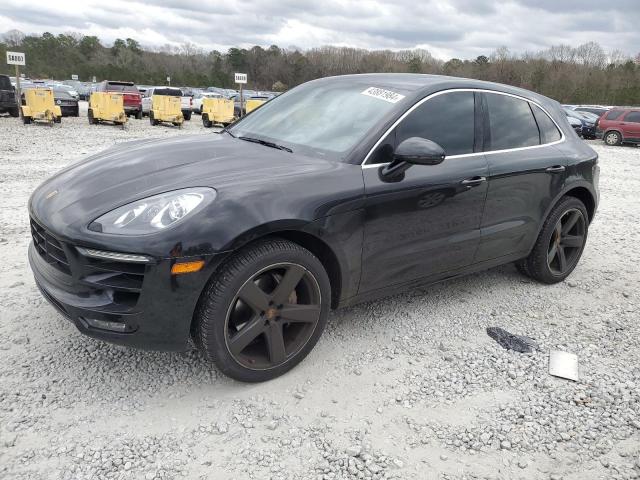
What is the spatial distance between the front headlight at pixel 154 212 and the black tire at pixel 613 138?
22270 mm

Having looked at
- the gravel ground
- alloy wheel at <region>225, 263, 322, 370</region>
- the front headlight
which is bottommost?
the gravel ground

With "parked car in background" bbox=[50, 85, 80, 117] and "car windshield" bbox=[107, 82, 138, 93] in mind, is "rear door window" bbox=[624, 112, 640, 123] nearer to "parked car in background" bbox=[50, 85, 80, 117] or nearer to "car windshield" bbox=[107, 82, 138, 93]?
"car windshield" bbox=[107, 82, 138, 93]

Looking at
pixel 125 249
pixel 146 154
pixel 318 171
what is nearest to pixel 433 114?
pixel 318 171

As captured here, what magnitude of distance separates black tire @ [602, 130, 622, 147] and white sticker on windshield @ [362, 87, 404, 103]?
68.3ft

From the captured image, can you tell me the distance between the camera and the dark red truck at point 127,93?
21078 millimetres

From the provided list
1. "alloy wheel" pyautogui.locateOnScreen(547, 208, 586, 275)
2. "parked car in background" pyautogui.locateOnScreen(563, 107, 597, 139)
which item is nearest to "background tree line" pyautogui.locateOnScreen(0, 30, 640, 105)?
"parked car in background" pyautogui.locateOnScreen(563, 107, 597, 139)

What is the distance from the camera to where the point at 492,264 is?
3855 mm

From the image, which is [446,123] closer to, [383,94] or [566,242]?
[383,94]

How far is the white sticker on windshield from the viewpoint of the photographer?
10.5 ft

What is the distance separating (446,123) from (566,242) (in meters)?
1.88

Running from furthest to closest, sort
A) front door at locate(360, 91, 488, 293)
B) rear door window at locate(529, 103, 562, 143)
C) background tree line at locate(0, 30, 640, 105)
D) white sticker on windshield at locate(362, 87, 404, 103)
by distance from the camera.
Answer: background tree line at locate(0, 30, 640, 105)
rear door window at locate(529, 103, 562, 143)
white sticker on windshield at locate(362, 87, 404, 103)
front door at locate(360, 91, 488, 293)

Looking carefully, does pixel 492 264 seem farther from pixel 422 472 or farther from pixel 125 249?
pixel 125 249

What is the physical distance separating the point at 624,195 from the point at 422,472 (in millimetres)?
8746

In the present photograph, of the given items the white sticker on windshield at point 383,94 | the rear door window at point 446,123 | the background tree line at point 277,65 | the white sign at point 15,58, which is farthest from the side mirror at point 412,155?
the background tree line at point 277,65
